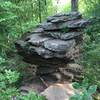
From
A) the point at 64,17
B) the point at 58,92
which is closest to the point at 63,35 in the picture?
the point at 64,17

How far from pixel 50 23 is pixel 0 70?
6.12 feet

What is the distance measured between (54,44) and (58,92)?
117cm

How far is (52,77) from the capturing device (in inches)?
285

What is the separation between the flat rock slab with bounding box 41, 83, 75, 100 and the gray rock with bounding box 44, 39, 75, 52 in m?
0.83

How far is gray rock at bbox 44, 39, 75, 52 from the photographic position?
673cm

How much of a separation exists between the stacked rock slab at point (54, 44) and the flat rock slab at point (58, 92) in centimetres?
70

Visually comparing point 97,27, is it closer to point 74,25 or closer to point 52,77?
point 74,25

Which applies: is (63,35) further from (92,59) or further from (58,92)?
(58,92)

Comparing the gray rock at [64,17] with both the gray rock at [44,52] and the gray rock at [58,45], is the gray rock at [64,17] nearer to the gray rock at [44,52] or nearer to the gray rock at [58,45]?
the gray rock at [58,45]

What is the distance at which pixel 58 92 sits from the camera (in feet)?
20.9

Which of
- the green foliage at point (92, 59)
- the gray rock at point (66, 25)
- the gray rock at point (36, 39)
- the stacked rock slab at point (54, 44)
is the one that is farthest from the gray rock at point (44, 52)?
the green foliage at point (92, 59)

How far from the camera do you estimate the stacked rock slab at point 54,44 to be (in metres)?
6.78

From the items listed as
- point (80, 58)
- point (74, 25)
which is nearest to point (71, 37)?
point (74, 25)

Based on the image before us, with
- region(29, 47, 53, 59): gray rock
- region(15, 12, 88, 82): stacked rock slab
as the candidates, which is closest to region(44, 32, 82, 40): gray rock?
region(15, 12, 88, 82): stacked rock slab
